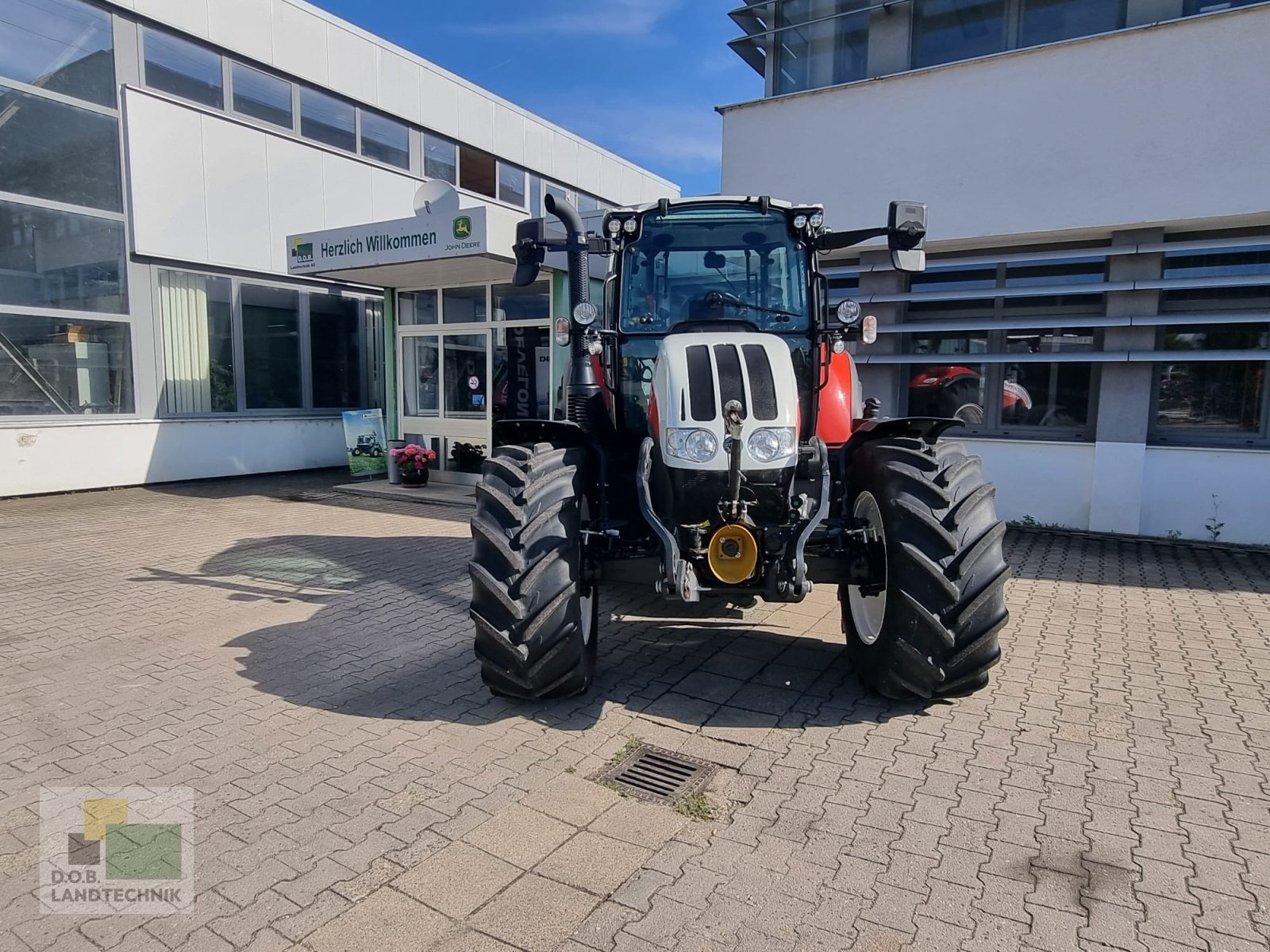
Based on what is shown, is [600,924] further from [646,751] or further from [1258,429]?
[1258,429]

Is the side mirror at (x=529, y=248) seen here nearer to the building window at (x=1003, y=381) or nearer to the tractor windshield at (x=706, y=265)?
the tractor windshield at (x=706, y=265)

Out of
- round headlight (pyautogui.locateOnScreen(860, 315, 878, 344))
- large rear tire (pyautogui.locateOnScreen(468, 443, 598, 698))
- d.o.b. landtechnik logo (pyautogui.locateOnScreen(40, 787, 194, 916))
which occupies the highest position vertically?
round headlight (pyautogui.locateOnScreen(860, 315, 878, 344))

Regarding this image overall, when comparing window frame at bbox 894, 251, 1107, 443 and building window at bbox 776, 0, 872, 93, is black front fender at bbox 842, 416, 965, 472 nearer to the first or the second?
window frame at bbox 894, 251, 1107, 443

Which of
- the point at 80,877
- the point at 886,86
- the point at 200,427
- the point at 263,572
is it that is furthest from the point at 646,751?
the point at 200,427

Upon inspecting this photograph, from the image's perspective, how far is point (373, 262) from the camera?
390 inches

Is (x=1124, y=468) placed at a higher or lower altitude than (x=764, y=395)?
lower

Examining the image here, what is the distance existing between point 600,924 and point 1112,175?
8.43 m

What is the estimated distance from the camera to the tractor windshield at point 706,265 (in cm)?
441

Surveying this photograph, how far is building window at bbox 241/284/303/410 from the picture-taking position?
41.4 feet

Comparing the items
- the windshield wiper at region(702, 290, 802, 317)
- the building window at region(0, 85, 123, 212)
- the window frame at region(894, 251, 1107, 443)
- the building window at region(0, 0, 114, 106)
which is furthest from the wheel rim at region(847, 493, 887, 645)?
the building window at region(0, 0, 114, 106)

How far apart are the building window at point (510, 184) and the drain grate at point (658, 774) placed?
15.5 m

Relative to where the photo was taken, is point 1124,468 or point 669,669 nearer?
point 669,669

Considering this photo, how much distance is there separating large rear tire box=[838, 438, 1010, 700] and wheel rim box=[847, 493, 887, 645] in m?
0.12

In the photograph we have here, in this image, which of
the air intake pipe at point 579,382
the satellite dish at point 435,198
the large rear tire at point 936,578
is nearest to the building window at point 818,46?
the satellite dish at point 435,198
